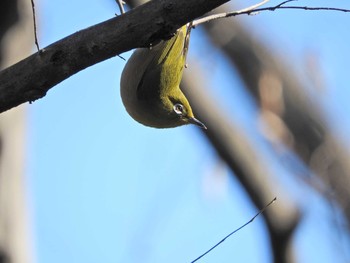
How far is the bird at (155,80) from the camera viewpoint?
2.77 meters

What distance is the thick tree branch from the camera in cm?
175

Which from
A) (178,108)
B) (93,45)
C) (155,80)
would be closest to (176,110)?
(178,108)

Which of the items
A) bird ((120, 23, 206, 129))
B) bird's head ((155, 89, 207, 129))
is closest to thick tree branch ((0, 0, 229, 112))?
bird ((120, 23, 206, 129))

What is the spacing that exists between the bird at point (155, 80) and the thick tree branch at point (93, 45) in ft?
2.99

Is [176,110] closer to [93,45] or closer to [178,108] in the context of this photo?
[178,108]

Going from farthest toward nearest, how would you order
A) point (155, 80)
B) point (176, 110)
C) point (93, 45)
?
point (176, 110)
point (155, 80)
point (93, 45)

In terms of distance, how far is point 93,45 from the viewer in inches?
71.1

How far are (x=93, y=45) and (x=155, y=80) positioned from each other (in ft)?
3.46

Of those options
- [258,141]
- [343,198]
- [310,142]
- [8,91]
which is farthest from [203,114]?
[8,91]

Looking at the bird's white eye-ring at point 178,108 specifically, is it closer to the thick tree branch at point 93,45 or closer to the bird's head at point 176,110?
the bird's head at point 176,110

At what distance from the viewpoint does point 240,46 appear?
13.6 feet

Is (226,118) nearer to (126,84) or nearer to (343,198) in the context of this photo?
(343,198)

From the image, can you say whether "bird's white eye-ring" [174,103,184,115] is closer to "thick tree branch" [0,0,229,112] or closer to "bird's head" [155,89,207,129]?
"bird's head" [155,89,207,129]

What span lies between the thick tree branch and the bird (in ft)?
2.99
